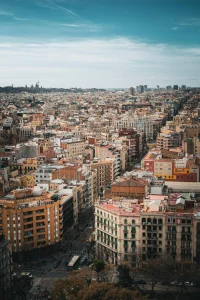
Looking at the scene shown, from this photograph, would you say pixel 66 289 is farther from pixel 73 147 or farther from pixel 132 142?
pixel 132 142

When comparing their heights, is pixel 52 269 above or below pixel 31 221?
below

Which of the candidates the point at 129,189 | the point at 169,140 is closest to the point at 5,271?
the point at 129,189

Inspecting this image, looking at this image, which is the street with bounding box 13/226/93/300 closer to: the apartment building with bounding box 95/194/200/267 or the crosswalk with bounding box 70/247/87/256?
the crosswalk with bounding box 70/247/87/256

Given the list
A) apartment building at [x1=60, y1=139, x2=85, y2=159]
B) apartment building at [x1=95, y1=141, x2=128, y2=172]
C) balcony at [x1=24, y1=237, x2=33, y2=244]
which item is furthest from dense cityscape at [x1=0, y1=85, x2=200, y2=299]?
apartment building at [x1=60, y1=139, x2=85, y2=159]

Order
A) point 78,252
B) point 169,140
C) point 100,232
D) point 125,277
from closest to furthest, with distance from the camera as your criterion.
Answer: point 125,277 < point 100,232 < point 78,252 < point 169,140

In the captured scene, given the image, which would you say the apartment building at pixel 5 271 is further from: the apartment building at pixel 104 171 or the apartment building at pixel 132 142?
the apartment building at pixel 132 142

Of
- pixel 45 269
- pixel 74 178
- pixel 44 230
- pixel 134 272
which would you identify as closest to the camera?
pixel 134 272

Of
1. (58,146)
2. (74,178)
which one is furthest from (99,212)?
(58,146)

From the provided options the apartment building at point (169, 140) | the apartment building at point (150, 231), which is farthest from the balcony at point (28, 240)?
the apartment building at point (169, 140)

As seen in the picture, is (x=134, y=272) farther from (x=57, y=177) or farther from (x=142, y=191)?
(x=57, y=177)

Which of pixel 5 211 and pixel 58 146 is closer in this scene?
pixel 5 211
